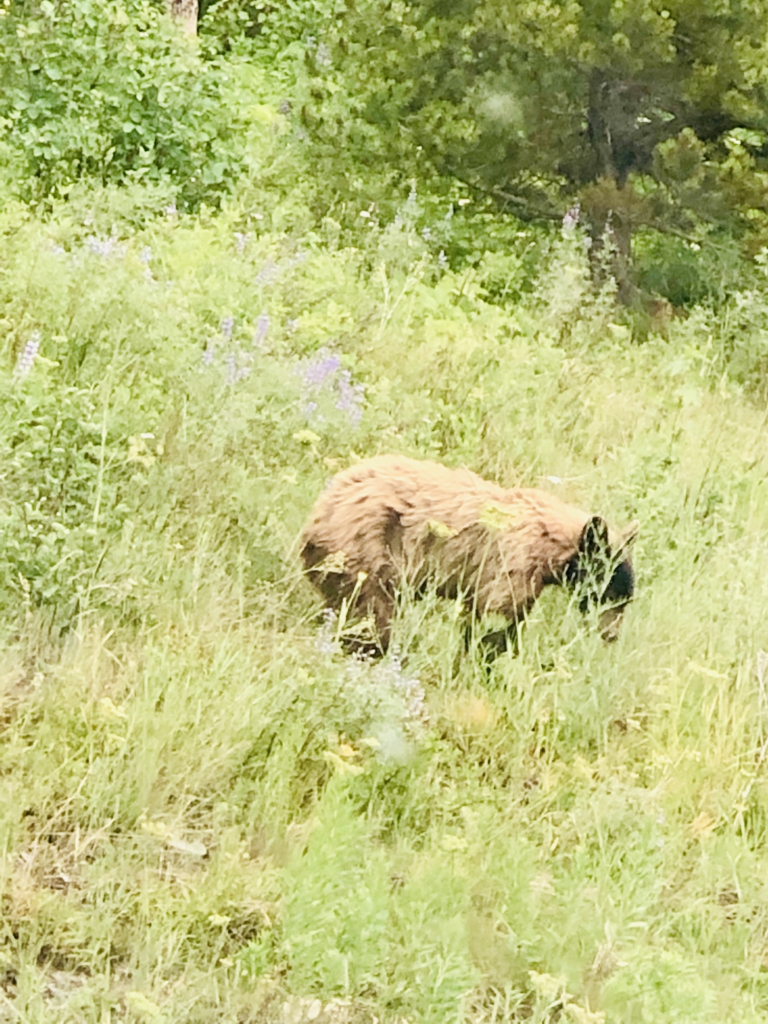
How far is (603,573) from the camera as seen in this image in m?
4.36

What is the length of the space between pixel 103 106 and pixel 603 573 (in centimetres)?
561

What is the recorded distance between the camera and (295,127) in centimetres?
921

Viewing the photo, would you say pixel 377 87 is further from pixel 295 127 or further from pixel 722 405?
pixel 722 405

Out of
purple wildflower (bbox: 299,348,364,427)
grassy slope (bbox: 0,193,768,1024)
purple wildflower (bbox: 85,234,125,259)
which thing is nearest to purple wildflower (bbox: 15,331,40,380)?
grassy slope (bbox: 0,193,768,1024)

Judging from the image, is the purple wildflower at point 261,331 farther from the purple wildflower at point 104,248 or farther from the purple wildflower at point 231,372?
the purple wildflower at point 104,248

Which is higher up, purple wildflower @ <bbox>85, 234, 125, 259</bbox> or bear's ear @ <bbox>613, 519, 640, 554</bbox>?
purple wildflower @ <bbox>85, 234, 125, 259</bbox>

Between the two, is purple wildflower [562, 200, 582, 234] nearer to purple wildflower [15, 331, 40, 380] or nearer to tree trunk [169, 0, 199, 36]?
purple wildflower [15, 331, 40, 380]

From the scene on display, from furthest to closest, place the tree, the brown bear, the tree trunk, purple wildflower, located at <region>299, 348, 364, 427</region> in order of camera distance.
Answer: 1. the tree trunk
2. the tree
3. purple wildflower, located at <region>299, 348, 364, 427</region>
4. the brown bear

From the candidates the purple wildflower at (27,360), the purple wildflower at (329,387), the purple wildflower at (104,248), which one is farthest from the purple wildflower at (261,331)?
the purple wildflower at (27,360)

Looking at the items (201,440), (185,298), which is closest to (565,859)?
(201,440)

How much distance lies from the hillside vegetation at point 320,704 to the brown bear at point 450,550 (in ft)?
0.38

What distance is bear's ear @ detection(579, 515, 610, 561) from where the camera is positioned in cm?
430

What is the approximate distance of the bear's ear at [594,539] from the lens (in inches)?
169

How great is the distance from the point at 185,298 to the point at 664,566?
8.10 ft
